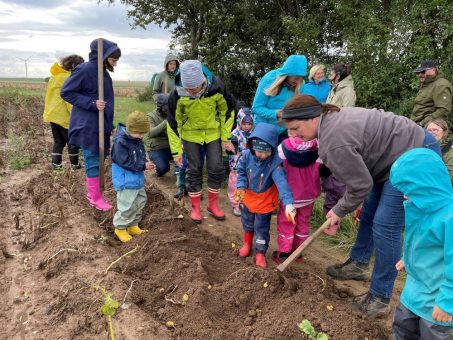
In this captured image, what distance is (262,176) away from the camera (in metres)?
3.75

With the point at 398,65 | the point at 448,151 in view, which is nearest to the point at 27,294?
the point at 448,151

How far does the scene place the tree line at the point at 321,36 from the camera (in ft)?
24.5

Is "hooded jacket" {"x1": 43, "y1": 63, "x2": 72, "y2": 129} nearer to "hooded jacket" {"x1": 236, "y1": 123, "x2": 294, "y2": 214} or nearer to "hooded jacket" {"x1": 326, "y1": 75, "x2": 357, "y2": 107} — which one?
"hooded jacket" {"x1": 236, "y1": 123, "x2": 294, "y2": 214}

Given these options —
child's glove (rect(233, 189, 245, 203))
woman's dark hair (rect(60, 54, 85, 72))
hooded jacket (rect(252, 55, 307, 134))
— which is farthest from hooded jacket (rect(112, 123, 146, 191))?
woman's dark hair (rect(60, 54, 85, 72))

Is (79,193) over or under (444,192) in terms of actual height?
under

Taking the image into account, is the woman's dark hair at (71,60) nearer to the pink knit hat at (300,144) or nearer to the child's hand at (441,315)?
the pink knit hat at (300,144)

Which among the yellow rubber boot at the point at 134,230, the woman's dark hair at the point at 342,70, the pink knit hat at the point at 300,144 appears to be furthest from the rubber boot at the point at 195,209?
the woman's dark hair at the point at 342,70

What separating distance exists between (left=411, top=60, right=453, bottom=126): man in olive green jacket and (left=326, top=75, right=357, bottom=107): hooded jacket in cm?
102

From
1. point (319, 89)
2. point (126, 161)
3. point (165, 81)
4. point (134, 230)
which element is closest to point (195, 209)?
point (134, 230)

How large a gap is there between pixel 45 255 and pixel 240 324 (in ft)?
7.08

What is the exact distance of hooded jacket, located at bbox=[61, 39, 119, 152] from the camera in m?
4.62

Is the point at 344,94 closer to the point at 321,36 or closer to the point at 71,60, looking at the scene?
the point at 71,60

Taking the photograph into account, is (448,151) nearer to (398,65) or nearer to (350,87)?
→ (350,87)

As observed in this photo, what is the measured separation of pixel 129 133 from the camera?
163 inches
